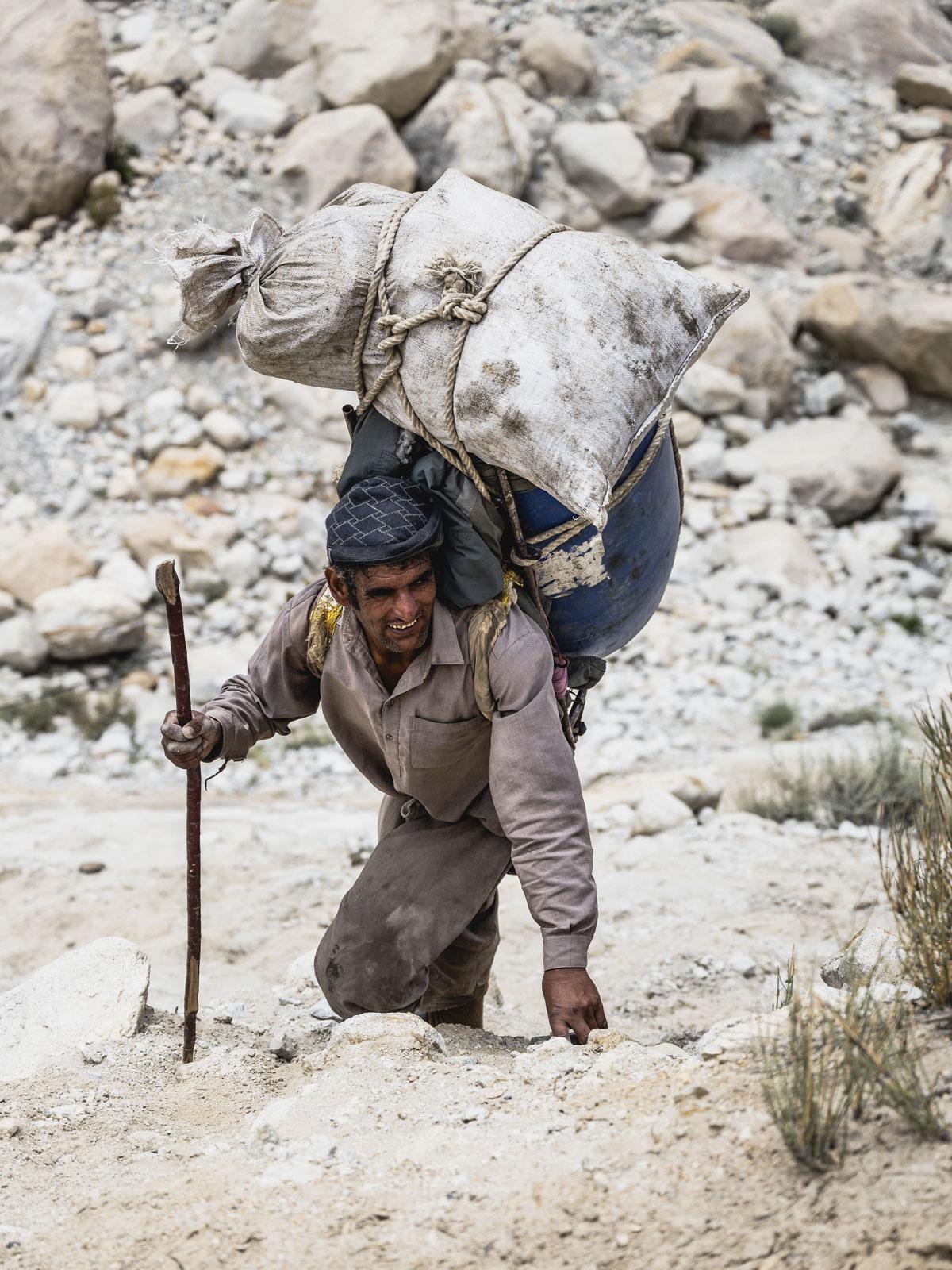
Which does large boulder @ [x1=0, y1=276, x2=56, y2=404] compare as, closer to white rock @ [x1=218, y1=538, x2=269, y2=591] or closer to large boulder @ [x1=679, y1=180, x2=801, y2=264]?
white rock @ [x1=218, y1=538, x2=269, y2=591]

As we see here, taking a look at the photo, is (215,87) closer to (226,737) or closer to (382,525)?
(226,737)

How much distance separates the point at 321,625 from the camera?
280cm

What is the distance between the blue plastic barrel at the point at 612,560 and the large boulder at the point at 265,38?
10013 millimetres

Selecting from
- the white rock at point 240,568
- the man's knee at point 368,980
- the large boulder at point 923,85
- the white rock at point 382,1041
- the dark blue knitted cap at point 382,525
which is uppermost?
the dark blue knitted cap at point 382,525

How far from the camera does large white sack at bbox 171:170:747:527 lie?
2.37 meters

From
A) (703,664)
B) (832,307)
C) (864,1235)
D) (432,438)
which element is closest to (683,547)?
(703,664)

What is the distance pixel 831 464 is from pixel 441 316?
23.7 ft

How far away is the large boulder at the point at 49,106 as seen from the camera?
32.2ft

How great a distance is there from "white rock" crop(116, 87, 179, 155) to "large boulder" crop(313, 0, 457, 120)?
135cm

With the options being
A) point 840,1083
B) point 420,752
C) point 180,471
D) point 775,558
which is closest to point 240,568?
point 180,471

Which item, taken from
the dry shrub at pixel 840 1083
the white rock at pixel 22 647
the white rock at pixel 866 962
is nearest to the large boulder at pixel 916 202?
the white rock at pixel 22 647

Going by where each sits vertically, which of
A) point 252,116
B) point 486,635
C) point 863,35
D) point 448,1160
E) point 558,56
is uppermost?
point 486,635

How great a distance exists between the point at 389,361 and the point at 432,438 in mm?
171

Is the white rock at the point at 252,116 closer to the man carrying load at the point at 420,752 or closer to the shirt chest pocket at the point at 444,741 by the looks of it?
the man carrying load at the point at 420,752
